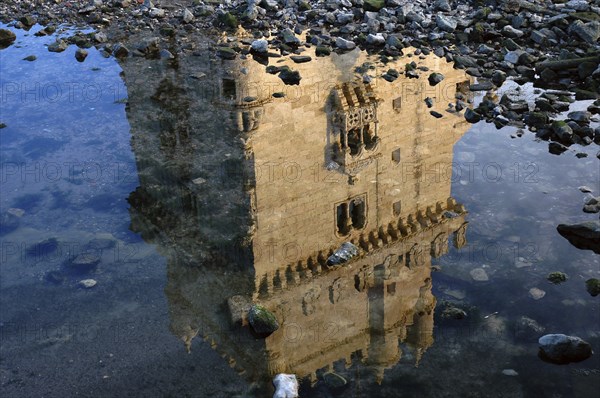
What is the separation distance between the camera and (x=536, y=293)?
7.79m

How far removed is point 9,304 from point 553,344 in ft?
18.5

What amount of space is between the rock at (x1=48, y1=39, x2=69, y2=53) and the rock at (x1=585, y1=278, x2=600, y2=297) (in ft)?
44.3

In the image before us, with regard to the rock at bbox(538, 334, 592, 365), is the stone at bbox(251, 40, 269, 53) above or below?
above

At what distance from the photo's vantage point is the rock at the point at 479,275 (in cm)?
810

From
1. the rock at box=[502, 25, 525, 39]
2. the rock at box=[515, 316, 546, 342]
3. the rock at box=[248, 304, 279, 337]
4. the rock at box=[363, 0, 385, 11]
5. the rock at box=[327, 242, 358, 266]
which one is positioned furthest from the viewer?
the rock at box=[363, 0, 385, 11]

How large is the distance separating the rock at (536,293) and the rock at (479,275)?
501mm

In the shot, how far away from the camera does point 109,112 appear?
42.3 ft

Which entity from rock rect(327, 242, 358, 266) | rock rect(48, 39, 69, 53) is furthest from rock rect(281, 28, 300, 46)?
rock rect(327, 242, 358, 266)

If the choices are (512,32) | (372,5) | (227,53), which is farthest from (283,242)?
(372,5)

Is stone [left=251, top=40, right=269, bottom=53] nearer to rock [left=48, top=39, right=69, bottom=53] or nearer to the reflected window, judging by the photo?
rock [left=48, top=39, right=69, bottom=53]

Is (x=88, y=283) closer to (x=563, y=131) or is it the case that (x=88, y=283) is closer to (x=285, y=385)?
(x=285, y=385)

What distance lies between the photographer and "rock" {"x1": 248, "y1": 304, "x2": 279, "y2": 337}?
24.0 ft

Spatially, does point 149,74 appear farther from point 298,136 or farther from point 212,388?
point 212,388

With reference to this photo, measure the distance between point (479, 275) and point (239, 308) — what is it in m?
2.78
